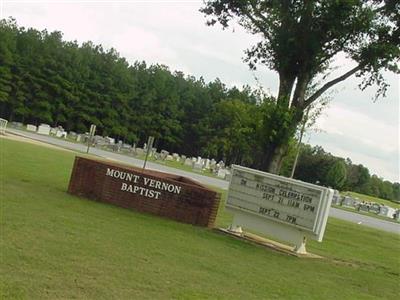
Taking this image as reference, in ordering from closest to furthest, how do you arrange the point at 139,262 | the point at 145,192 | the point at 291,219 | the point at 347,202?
1. the point at 139,262
2. the point at 291,219
3. the point at 145,192
4. the point at 347,202

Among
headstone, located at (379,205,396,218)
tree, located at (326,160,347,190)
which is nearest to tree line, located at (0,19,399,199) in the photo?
tree, located at (326,160,347,190)

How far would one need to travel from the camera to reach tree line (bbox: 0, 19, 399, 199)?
79.6 metres

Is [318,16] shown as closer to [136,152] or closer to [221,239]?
[221,239]

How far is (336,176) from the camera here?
77500 millimetres

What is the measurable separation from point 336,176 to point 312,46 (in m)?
61.9

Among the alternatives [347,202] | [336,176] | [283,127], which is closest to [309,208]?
[283,127]

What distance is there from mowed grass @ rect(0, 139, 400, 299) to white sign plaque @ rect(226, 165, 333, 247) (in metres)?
0.85

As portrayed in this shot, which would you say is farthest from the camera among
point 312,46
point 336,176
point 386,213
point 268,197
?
point 336,176

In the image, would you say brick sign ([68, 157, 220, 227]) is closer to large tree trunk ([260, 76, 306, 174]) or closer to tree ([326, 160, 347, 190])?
large tree trunk ([260, 76, 306, 174])

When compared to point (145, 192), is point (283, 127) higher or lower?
higher

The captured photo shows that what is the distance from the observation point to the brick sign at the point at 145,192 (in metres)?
13.3

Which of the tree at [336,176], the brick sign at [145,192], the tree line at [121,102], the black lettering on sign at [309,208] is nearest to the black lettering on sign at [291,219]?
the black lettering on sign at [309,208]

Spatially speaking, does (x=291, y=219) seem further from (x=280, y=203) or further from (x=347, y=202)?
(x=347, y=202)

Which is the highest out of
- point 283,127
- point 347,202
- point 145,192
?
point 283,127
